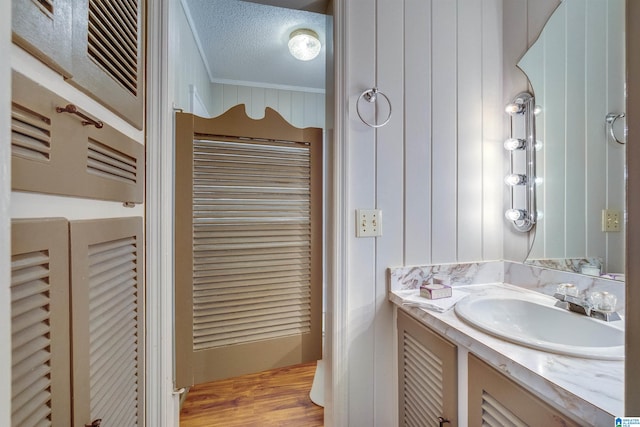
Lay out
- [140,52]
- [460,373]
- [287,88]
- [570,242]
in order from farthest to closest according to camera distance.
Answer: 1. [287,88]
2. [570,242]
3. [140,52]
4. [460,373]

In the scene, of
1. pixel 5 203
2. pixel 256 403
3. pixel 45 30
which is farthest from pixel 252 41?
pixel 256 403

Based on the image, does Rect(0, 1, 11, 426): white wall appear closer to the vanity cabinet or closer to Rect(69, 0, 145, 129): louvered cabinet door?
the vanity cabinet

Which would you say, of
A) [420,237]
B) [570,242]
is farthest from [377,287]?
[570,242]

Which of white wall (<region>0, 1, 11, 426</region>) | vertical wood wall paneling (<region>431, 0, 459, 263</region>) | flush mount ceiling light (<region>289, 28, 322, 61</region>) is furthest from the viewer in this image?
flush mount ceiling light (<region>289, 28, 322, 61</region>)

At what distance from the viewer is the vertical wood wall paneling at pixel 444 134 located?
1.28 m

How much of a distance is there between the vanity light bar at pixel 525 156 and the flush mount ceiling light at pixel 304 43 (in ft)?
4.41

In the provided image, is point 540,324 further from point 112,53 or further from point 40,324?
point 112,53

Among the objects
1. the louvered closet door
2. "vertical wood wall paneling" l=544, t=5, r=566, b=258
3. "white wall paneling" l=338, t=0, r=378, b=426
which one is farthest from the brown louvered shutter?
"vertical wood wall paneling" l=544, t=5, r=566, b=258

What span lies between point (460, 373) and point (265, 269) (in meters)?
0.87

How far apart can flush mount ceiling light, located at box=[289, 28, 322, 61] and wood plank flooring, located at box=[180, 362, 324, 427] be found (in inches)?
94.9

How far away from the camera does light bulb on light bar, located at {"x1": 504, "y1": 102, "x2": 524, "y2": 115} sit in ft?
4.28

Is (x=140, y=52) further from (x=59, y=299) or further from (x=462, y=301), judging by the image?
(x=462, y=301)

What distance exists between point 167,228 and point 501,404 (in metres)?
1.22

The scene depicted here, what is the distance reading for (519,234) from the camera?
1320 millimetres
